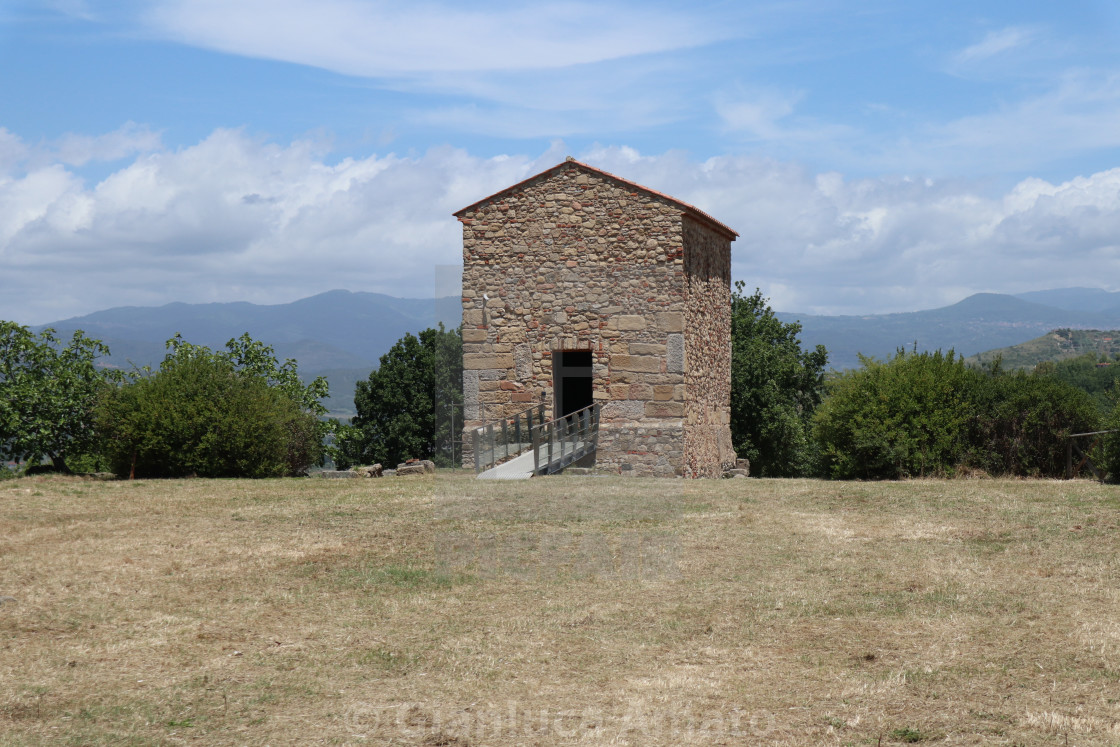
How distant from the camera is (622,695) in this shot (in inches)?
241

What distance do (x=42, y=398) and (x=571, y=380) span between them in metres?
12.4

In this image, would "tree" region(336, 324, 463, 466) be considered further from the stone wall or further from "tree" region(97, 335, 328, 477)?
"tree" region(97, 335, 328, 477)

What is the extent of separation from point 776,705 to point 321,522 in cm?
811

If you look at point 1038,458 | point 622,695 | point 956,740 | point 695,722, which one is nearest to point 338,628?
point 622,695

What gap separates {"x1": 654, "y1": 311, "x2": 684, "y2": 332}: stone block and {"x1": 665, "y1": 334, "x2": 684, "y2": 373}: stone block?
0.16 meters

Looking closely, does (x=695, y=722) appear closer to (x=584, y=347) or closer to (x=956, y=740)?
(x=956, y=740)

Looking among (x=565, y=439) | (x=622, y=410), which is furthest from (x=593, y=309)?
(x=565, y=439)

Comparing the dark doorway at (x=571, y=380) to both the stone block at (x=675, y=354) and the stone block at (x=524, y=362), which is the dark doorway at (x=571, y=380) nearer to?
the stone block at (x=524, y=362)

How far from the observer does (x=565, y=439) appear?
18.1 m

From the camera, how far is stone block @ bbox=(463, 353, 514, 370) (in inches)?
767

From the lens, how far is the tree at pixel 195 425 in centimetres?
1856

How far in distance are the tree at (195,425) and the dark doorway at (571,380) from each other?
578 centimetres

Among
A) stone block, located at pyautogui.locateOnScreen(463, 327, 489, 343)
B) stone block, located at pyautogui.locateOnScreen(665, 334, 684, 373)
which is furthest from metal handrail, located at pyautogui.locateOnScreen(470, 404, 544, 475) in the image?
stone block, located at pyautogui.locateOnScreen(665, 334, 684, 373)

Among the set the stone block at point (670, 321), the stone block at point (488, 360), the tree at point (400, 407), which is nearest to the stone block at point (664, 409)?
the stone block at point (670, 321)
